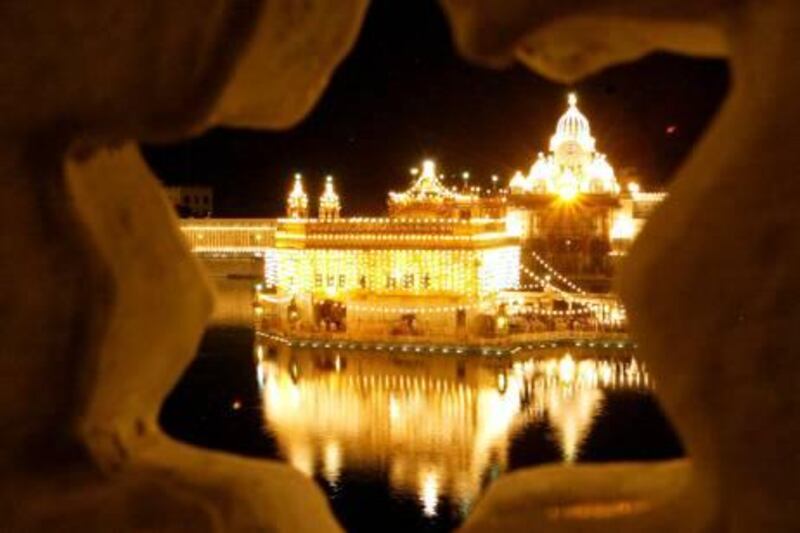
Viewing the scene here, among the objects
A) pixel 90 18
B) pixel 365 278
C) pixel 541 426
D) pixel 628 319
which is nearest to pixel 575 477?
pixel 628 319

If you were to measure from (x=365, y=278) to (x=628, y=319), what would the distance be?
499 inches

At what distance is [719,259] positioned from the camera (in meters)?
0.45

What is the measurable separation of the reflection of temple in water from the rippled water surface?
0.01 metres

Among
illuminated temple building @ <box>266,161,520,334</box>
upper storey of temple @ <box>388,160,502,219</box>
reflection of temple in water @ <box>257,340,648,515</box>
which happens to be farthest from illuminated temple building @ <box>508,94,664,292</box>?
reflection of temple in water @ <box>257,340,648,515</box>

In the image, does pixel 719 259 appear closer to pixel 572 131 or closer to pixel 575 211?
pixel 575 211

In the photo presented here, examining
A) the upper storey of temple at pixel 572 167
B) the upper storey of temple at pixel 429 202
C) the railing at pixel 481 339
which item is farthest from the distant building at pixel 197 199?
the railing at pixel 481 339

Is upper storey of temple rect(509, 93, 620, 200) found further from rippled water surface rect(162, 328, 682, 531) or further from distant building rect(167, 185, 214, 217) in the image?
distant building rect(167, 185, 214, 217)

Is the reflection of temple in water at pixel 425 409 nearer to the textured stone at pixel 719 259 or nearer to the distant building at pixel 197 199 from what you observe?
the textured stone at pixel 719 259

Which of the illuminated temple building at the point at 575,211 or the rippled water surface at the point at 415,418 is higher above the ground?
the illuminated temple building at the point at 575,211

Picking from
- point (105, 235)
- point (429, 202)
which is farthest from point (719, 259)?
point (429, 202)

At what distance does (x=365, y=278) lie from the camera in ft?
43.2

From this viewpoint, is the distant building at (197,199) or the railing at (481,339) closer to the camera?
the railing at (481,339)

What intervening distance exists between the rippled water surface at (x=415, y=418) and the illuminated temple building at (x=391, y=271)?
2.99 feet

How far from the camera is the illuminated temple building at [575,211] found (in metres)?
16.0
